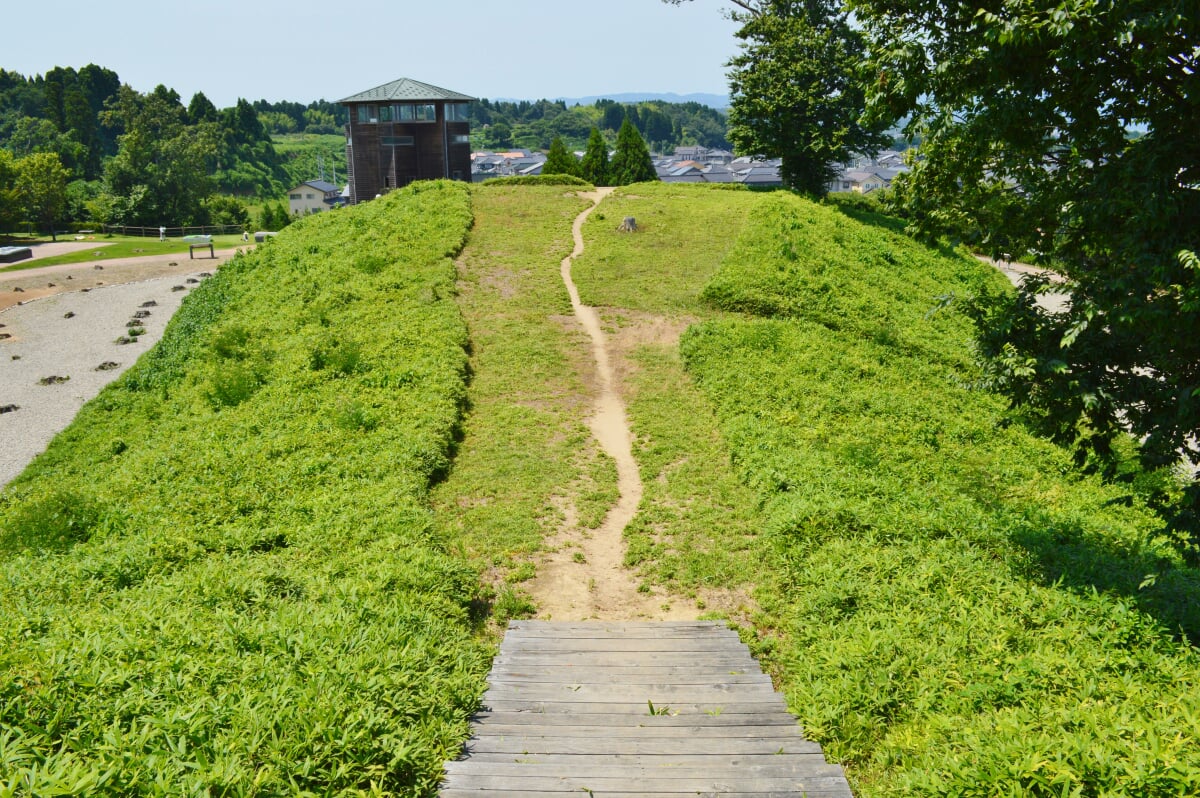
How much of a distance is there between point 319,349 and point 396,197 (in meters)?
17.1

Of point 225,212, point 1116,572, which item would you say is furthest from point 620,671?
point 225,212

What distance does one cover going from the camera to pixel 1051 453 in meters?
16.7

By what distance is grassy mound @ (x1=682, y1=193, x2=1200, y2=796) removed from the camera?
6902mm

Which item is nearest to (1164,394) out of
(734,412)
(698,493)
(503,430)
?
(698,493)

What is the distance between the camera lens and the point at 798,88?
3838 cm

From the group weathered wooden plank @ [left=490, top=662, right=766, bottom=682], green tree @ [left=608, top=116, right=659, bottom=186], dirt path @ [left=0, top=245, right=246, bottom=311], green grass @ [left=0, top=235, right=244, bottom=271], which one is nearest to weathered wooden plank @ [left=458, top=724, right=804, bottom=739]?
weathered wooden plank @ [left=490, top=662, right=766, bottom=682]

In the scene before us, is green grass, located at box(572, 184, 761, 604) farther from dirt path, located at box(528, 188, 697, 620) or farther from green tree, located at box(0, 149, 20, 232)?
green tree, located at box(0, 149, 20, 232)

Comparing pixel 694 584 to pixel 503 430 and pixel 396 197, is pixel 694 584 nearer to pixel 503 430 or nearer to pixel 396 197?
pixel 503 430

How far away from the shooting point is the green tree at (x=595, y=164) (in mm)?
48938

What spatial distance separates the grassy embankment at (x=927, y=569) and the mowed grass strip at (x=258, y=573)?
13.1 ft

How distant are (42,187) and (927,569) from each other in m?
85.0

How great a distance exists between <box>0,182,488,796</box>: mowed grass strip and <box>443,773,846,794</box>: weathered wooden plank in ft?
1.73

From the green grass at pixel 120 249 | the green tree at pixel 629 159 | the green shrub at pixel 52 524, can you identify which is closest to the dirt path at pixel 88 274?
the green grass at pixel 120 249

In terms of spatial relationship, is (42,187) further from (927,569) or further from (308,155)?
(927,569)
